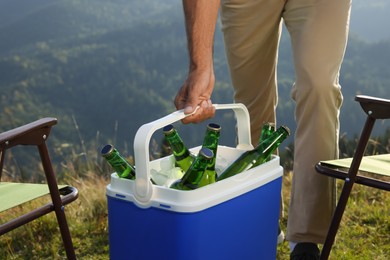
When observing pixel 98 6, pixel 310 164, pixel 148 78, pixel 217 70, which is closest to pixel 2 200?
pixel 310 164

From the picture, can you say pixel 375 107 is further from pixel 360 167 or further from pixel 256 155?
pixel 256 155

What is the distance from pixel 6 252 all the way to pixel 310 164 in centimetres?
150

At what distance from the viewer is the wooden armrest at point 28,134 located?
1790mm

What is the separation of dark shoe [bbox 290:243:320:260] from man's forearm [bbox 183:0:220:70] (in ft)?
2.61

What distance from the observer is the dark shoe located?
7.19ft

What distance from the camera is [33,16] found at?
89.8 m

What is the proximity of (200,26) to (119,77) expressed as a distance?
236 ft

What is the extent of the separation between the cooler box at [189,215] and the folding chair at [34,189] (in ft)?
1.33

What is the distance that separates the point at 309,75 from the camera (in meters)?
2.11

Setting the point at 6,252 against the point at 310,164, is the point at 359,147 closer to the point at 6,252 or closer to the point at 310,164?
the point at 310,164

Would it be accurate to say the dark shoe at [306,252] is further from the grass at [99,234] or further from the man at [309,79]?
the grass at [99,234]

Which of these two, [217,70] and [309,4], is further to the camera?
[217,70]

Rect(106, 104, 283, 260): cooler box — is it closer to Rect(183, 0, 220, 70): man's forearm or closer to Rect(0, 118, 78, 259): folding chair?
Rect(183, 0, 220, 70): man's forearm

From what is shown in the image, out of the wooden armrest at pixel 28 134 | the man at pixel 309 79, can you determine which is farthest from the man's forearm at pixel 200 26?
the wooden armrest at pixel 28 134
